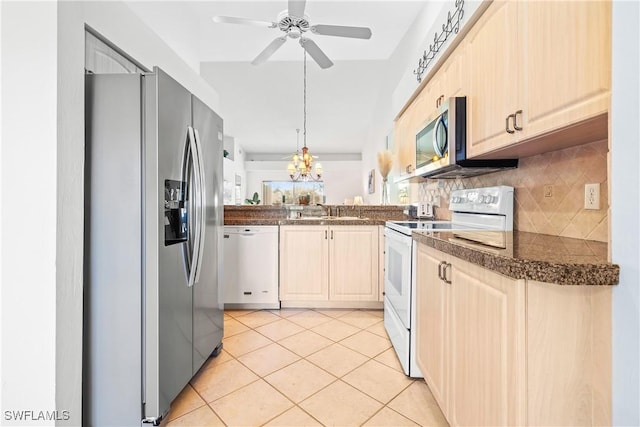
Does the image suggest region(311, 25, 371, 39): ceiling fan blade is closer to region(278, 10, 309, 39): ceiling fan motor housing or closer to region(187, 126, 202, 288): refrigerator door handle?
region(278, 10, 309, 39): ceiling fan motor housing

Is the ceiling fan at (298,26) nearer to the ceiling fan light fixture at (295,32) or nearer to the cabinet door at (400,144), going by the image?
the ceiling fan light fixture at (295,32)

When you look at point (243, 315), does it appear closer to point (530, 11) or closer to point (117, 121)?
point (117, 121)

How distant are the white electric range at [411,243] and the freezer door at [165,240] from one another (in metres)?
1.26

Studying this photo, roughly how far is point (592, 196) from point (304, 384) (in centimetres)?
168

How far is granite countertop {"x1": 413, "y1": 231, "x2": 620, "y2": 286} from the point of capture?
73 centimetres

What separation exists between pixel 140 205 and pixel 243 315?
5.93 feet

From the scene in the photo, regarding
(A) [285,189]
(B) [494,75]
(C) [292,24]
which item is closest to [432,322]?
(B) [494,75]

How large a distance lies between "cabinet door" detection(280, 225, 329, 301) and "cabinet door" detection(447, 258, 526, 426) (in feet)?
5.72

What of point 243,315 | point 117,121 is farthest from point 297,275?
point 117,121

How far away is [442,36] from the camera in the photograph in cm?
191

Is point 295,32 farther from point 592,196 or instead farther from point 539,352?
point 539,352

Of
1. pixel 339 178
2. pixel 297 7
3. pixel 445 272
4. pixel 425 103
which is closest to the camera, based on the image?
pixel 445 272

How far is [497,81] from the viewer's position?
4.39ft

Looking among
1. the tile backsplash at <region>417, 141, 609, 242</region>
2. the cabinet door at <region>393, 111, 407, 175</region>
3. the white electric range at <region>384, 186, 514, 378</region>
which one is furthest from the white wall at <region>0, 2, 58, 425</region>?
the cabinet door at <region>393, 111, 407, 175</region>
